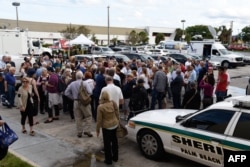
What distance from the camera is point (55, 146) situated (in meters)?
6.81

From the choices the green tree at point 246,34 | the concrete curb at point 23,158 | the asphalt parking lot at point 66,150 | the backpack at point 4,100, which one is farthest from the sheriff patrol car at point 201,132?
the green tree at point 246,34

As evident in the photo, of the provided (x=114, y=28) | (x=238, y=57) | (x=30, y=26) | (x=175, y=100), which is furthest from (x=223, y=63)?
(x=114, y=28)

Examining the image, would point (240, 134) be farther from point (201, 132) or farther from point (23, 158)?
point (23, 158)

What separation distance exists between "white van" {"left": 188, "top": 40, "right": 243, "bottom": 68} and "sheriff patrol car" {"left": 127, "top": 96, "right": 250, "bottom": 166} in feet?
67.1

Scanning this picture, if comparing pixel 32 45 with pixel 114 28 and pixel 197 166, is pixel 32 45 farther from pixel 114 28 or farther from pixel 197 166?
pixel 114 28

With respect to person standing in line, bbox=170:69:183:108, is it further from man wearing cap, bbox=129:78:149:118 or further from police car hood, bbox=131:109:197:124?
police car hood, bbox=131:109:197:124

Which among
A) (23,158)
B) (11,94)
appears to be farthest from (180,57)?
(23,158)

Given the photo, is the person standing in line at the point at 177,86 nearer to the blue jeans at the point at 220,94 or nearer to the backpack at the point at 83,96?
the blue jeans at the point at 220,94

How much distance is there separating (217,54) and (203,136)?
850 inches

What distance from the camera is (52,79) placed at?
8.65m

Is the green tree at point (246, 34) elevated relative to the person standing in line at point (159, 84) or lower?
elevated

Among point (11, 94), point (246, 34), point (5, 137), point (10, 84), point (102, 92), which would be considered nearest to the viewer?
point (5, 137)

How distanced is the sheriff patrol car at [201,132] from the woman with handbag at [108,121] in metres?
0.75

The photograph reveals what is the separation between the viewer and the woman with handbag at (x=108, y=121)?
18.1 feet
